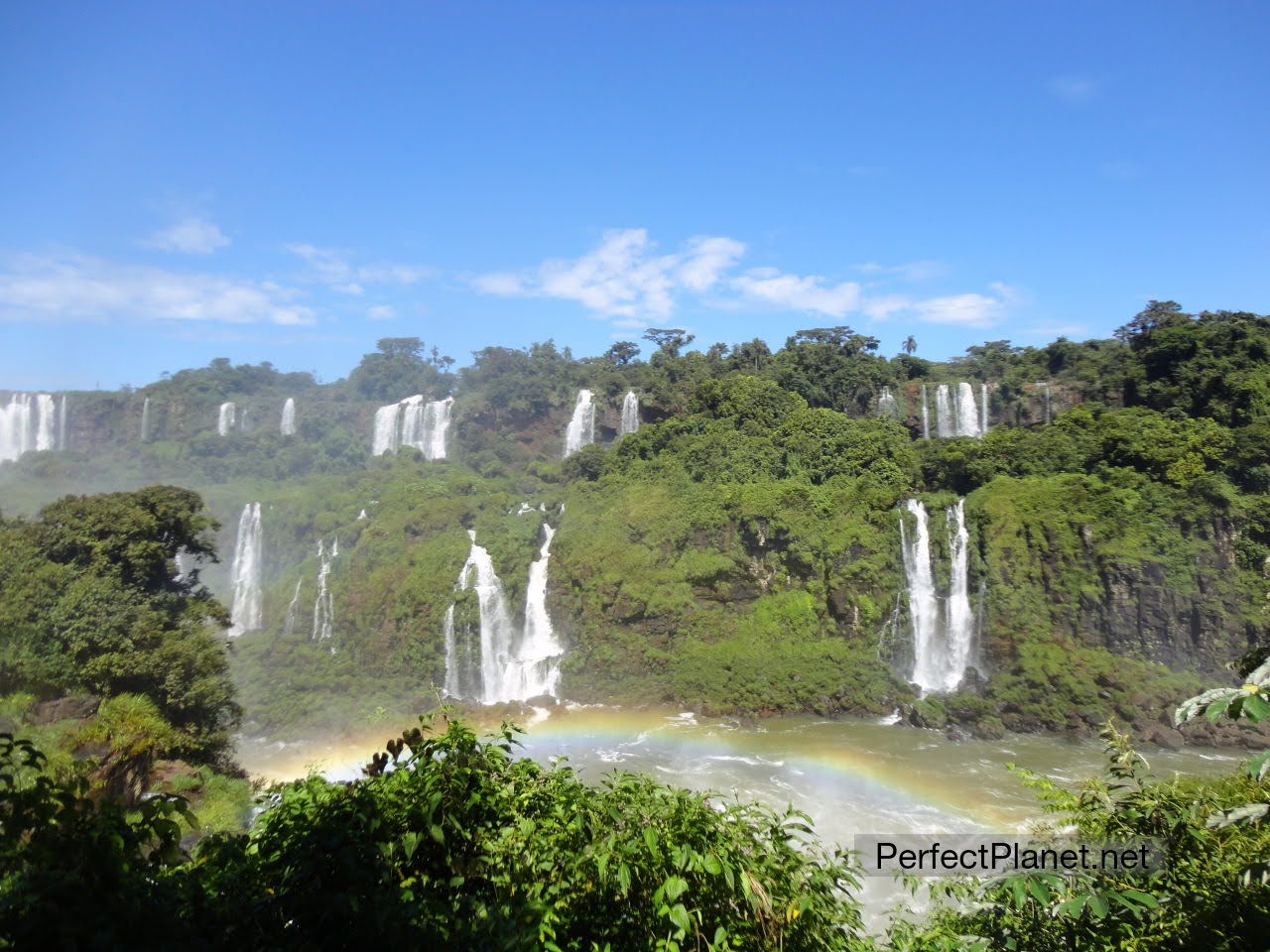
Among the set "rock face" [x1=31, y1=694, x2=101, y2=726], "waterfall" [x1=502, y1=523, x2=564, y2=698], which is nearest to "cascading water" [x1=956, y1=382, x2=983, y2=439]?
"waterfall" [x1=502, y1=523, x2=564, y2=698]

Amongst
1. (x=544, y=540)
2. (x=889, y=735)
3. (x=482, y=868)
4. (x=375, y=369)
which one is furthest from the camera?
(x=375, y=369)

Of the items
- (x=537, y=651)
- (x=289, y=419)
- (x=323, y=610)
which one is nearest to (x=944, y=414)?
(x=537, y=651)

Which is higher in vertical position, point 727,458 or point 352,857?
point 727,458

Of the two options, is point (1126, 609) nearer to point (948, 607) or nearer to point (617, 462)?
point (948, 607)

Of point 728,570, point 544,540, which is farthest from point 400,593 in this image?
point 728,570

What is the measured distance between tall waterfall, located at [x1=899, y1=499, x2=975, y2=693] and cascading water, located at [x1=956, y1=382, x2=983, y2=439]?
916 cm

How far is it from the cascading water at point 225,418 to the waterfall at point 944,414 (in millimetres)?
39325

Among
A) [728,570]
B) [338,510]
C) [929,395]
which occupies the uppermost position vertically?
[929,395]

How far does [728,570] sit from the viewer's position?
24.3 m

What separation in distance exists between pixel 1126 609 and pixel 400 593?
72.1 ft

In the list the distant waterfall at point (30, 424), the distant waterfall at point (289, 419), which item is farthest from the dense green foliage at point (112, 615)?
the distant waterfall at point (289, 419)

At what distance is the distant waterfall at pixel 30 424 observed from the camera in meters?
38.3

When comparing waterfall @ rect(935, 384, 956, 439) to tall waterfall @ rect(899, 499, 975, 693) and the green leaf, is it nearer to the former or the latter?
tall waterfall @ rect(899, 499, 975, 693)

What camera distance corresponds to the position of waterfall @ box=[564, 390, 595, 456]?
36906 mm
